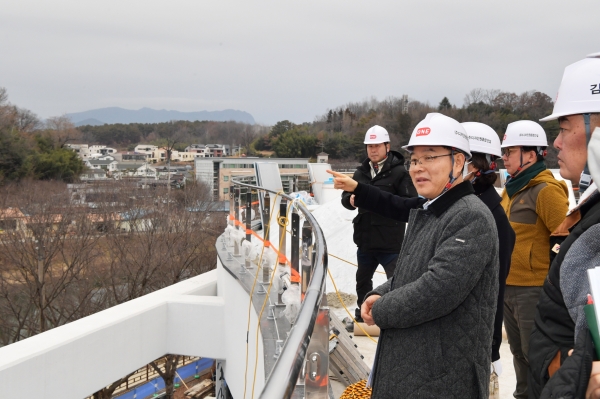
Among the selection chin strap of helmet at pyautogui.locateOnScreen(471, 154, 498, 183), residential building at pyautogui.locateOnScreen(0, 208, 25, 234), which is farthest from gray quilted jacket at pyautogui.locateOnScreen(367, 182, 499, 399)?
residential building at pyautogui.locateOnScreen(0, 208, 25, 234)

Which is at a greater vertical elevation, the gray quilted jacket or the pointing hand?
the pointing hand

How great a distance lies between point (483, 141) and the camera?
10.8ft

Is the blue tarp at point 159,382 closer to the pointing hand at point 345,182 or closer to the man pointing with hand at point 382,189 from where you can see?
the man pointing with hand at point 382,189

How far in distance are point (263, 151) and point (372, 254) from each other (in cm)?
7005

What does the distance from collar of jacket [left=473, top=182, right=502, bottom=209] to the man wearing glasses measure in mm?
549

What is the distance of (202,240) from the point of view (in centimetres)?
3259

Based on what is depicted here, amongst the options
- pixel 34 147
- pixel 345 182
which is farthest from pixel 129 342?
pixel 34 147

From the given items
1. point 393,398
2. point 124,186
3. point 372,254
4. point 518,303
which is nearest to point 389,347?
point 393,398

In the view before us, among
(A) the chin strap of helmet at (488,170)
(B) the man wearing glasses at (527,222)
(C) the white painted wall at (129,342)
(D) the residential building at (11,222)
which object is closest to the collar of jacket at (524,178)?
(B) the man wearing glasses at (527,222)

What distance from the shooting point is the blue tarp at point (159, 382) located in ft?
91.6

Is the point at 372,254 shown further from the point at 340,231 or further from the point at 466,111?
the point at 466,111

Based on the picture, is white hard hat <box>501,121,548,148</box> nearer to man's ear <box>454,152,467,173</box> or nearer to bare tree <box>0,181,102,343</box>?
man's ear <box>454,152,467,173</box>

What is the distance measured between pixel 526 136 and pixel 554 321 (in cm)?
240

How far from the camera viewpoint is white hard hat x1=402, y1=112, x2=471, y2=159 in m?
2.33
